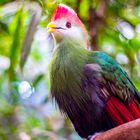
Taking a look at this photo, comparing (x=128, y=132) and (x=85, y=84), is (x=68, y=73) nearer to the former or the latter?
(x=85, y=84)

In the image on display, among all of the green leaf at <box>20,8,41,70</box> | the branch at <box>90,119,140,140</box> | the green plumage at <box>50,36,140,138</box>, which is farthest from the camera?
the green leaf at <box>20,8,41,70</box>

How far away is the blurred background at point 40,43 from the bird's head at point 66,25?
180mm

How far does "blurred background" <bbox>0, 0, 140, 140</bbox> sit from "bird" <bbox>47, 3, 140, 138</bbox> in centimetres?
20

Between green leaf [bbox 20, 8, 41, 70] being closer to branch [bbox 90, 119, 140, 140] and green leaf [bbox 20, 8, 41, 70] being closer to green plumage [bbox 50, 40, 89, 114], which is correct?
green plumage [bbox 50, 40, 89, 114]

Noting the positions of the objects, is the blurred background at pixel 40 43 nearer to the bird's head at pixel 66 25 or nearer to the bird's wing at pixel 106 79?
the bird's head at pixel 66 25

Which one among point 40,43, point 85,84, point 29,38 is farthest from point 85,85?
point 40,43

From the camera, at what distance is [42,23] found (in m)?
2.80

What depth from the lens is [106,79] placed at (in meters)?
1.99

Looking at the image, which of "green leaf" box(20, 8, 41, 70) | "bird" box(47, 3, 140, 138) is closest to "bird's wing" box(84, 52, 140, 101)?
"bird" box(47, 3, 140, 138)

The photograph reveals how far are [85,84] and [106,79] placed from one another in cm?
9

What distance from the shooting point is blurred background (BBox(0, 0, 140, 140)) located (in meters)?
2.48

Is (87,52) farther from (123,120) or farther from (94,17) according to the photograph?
(94,17)

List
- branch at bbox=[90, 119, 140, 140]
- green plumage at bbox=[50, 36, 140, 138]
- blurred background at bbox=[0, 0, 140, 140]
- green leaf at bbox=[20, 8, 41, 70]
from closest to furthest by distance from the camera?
1. branch at bbox=[90, 119, 140, 140]
2. green plumage at bbox=[50, 36, 140, 138]
3. green leaf at bbox=[20, 8, 41, 70]
4. blurred background at bbox=[0, 0, 140, 140]

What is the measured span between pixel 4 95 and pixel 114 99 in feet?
5.00
